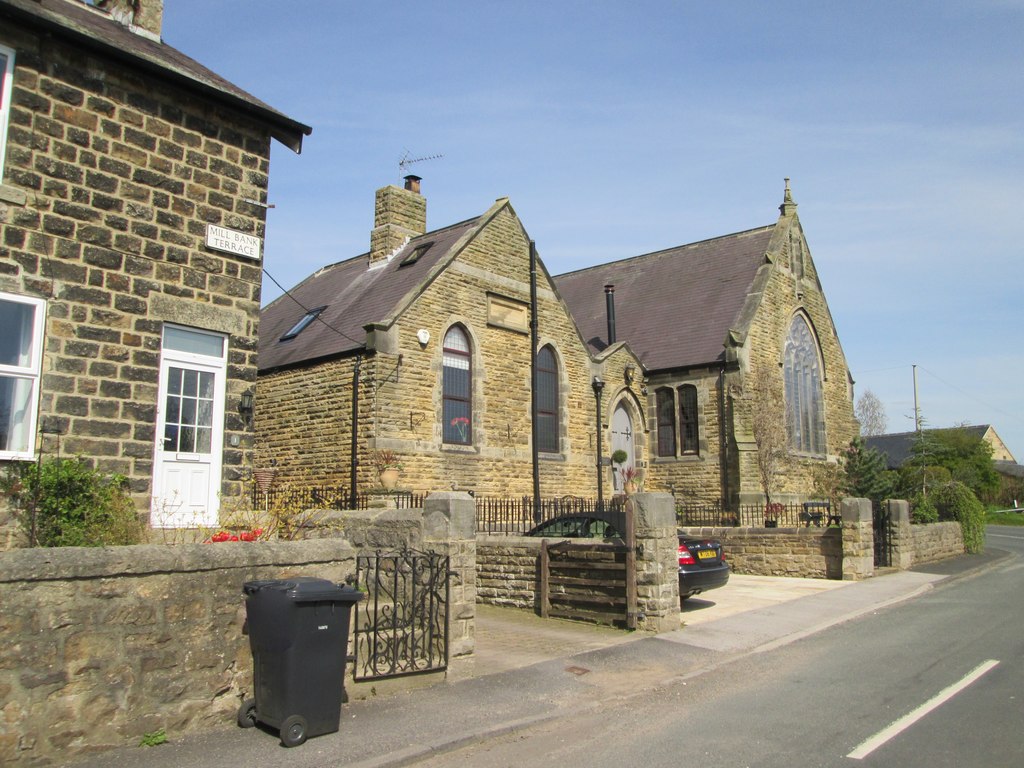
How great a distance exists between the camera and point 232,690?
6766 millimetres

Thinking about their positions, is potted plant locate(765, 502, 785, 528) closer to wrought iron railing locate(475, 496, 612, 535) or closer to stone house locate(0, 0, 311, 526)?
wrought iron railing locate(475, 496, 612, 535)

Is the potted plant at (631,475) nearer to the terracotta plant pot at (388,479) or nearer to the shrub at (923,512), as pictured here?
the shrub at (923,512)

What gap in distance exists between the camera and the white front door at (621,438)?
85.7 feet

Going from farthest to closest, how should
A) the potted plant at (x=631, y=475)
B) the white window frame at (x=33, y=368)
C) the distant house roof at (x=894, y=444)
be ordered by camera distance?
the distant house roof at (x=894, y=444) < the potted plant at (x=631, y=475) < the white window frame at (x=33, y=368)

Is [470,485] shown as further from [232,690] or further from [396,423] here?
[232,690]

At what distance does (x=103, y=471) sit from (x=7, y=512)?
1153 millimetres

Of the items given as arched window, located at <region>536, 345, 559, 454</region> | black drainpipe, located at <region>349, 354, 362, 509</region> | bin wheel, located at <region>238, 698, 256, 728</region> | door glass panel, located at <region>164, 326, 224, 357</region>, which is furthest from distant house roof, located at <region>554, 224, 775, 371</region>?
bin wheel, located at <region>238, 698, 256, 728</region>

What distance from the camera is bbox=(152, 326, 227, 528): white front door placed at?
10.4 metres

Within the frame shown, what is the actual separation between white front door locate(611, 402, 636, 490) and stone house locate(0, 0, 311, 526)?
16.3m

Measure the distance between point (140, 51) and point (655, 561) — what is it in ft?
29.2

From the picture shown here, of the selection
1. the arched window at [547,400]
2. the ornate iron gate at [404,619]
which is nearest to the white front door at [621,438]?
the arched window at [547,400]

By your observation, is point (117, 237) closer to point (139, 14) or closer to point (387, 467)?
point (139, 14)

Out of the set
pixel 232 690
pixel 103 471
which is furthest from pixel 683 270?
pixel 232 690

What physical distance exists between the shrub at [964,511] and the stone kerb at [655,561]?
15.7 metres
